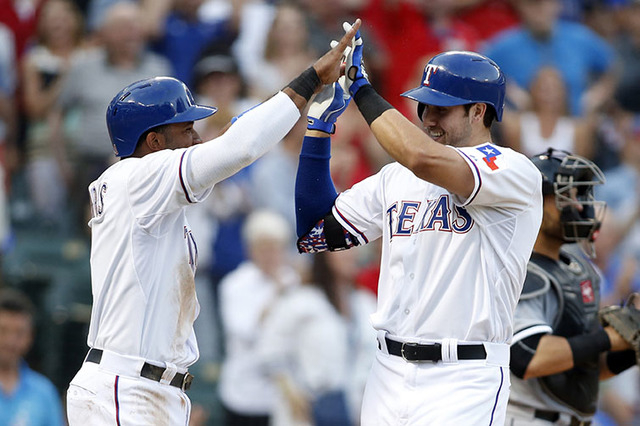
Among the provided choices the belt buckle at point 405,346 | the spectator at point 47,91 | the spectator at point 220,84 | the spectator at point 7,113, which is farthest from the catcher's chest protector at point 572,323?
the spectator at point 7,113

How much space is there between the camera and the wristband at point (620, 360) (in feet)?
17.9

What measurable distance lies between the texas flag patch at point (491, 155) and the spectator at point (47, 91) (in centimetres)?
546

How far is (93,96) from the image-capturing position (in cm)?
881

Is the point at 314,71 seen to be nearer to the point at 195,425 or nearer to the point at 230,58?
the point at 195,425

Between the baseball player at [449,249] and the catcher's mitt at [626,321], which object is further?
the catcher's mitt at [626,321]

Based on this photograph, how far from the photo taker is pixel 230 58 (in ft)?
30.8

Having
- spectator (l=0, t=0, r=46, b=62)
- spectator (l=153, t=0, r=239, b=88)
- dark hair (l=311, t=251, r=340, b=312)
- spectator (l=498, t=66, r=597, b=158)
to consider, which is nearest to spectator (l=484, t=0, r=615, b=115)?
spectator (l=498, t=66, r=597, b=158)

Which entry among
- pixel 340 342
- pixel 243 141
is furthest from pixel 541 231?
pixel 340 342

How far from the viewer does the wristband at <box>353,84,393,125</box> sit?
14.1 ft

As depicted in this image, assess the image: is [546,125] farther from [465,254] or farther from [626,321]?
[465,254]

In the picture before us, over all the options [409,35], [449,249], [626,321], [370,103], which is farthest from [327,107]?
[409,35]

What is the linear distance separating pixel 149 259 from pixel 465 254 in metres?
1.32

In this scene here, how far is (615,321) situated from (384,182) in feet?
4.95

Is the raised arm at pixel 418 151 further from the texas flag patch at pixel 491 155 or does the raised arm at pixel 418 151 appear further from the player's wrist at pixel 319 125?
the player's wrist at pixel 319 125
